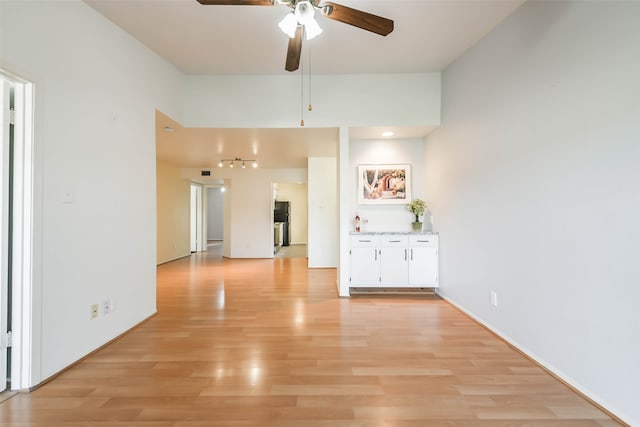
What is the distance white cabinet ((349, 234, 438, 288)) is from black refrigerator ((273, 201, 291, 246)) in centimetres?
599

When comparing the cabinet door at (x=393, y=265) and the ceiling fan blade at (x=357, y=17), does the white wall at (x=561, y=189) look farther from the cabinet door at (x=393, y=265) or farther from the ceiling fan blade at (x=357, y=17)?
the ceiling fan blade at (x=357, y=17)

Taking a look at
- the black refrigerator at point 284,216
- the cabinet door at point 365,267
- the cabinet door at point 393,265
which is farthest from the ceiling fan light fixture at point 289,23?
the black refrigerator at point 284,216

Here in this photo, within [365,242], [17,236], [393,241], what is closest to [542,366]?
[393,241]

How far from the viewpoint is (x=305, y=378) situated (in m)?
1.91

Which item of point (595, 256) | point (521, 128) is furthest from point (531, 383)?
point (521, 128)

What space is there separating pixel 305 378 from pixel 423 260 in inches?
100

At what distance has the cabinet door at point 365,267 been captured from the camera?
12.7 ft

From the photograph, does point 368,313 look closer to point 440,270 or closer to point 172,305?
point 440,270

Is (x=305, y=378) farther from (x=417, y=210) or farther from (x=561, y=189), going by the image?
(x=417, y=210)

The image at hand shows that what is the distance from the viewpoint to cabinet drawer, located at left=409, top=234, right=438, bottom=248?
12.6 feet

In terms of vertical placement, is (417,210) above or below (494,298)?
above

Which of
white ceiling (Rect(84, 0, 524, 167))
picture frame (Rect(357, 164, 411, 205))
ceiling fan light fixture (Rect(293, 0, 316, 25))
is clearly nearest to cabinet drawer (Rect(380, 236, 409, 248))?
picture frame (Rect(357, 164, 411, 205))

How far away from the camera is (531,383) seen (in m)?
1.86

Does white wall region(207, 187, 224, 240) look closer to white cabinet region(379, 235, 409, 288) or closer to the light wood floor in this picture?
the light wood floor
